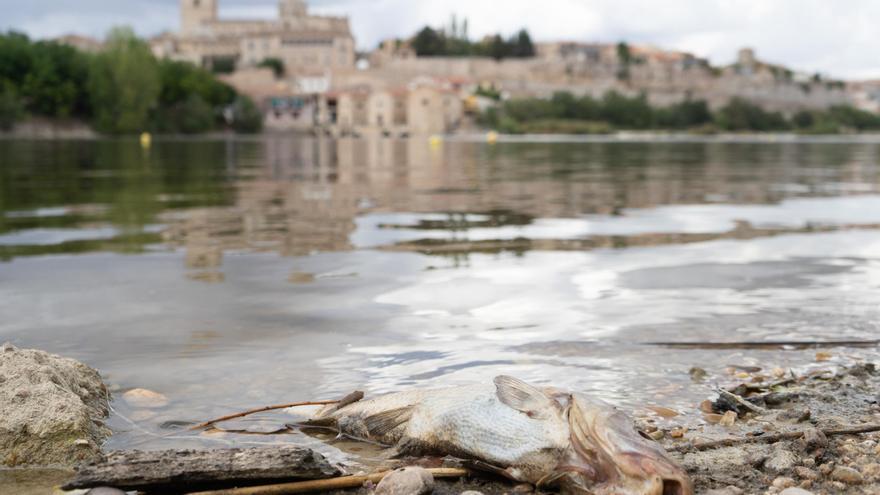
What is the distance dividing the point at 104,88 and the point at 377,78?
86.5 m

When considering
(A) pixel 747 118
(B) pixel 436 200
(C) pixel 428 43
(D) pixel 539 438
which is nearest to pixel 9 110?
(B) pixel 436 200

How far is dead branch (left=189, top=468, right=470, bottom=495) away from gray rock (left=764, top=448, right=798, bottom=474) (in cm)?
116

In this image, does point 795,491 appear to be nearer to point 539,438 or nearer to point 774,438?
point 774,438

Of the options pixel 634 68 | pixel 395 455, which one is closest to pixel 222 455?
pixel 395 455

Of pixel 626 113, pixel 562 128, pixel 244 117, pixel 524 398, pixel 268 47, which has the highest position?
pixel 268 47

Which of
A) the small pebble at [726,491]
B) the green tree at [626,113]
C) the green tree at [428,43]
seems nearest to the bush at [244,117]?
the green tree at [626,113]

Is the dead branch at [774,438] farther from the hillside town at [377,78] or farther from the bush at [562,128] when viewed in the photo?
the hillside town at [377,78]

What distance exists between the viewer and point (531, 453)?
3584mm

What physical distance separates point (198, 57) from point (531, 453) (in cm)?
18605

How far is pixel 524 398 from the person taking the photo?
3697 mm

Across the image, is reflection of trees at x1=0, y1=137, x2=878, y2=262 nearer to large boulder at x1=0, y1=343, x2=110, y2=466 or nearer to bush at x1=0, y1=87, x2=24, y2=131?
large boulder at x1=0, y1=343, x2=110, y2=466

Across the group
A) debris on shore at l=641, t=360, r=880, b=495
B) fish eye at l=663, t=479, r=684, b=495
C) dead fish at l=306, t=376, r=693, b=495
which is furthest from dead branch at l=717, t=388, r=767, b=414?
fish eye at l=663, t=479, r=684, b=495

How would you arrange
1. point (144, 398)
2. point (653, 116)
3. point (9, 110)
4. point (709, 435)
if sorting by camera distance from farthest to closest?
point (653, 116) < point (9, 110) < point (144, 398) < point (709, 435)

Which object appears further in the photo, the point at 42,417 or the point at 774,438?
the point at 774,438
